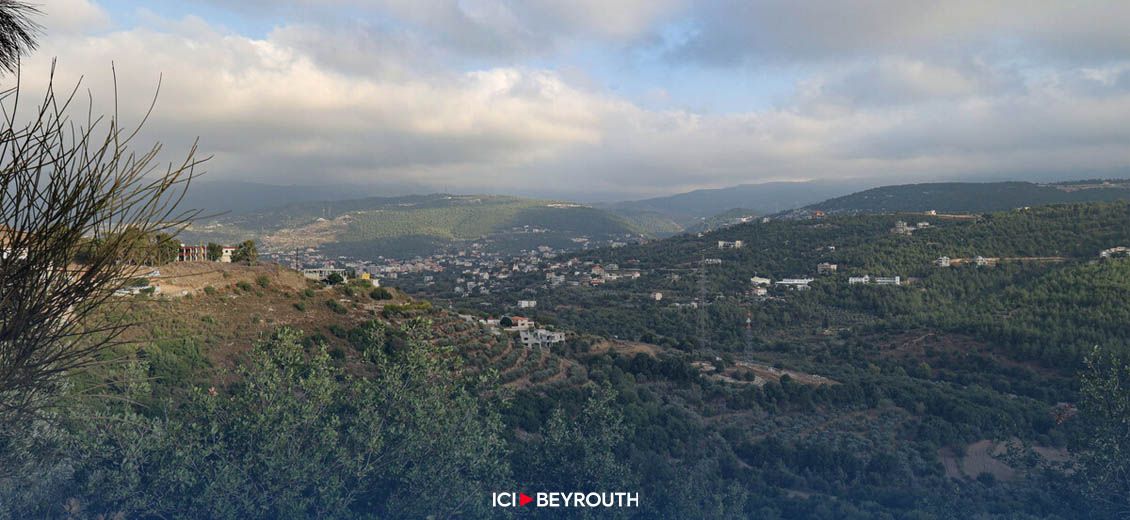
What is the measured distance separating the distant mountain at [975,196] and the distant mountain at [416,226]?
3585cm

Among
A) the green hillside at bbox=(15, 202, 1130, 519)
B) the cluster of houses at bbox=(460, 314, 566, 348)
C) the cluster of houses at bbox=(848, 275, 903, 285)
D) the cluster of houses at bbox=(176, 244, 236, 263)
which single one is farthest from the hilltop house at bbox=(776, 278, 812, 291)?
the cluster of houses at bbox=(176, 244, 236, 263)

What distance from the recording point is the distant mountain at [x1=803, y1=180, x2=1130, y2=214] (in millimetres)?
56938

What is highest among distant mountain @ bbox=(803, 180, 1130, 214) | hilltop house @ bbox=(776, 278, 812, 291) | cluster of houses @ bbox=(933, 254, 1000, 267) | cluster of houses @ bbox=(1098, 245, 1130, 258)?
distant mountain @ bbox=(803, 180, 1130, 214)

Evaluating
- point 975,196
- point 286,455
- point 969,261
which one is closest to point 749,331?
point 969,261

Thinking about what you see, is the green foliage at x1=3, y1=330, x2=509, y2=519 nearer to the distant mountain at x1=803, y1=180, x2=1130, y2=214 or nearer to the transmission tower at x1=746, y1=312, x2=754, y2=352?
the transmission tower at x1=746, y1=312, x2=754, y2=352

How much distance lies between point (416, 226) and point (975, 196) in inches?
3072

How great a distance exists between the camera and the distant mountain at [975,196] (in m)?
56.9

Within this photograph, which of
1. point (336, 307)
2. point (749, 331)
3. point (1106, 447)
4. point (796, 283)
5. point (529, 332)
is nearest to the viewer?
point (1106, 447)

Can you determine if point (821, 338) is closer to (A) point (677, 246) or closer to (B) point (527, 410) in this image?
(B) point (527, 410)

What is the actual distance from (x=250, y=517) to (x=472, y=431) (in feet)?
11.4

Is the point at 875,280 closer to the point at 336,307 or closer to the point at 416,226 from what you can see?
the point at 336,307

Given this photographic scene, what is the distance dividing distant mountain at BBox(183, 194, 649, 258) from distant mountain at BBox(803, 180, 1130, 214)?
35.8 meters

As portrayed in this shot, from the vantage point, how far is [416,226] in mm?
103625

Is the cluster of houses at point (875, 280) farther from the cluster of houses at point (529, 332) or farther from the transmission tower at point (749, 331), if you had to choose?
the cluster of houses at point (529, 332)
